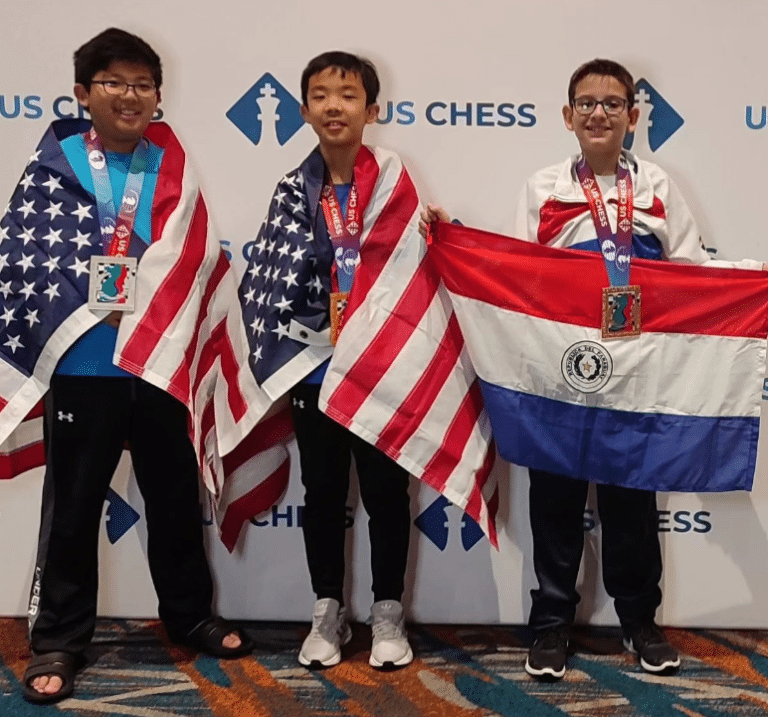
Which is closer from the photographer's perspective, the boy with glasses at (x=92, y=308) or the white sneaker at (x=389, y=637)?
the boy with glasses at (x=92, y=308)

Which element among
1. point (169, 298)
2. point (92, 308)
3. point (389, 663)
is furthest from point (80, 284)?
point (389, 663)

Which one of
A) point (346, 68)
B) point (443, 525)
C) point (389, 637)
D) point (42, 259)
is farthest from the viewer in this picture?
point (443, 525)

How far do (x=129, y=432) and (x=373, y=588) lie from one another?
743 mm

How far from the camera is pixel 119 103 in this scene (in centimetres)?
209

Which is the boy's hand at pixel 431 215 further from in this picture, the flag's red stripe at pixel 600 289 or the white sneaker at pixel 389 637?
the white sneaker at pixel 389 637

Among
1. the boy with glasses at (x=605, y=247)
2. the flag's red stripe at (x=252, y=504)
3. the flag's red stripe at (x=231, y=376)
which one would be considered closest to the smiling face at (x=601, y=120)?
the boy with glasses at (x=605, y=247)

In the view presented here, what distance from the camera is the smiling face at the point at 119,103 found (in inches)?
82.2

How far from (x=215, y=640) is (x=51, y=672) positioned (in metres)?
0.40

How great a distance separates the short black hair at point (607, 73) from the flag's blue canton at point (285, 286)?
0.71m

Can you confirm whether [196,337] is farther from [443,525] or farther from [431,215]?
[443,525]

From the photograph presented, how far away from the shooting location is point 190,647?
2363mm

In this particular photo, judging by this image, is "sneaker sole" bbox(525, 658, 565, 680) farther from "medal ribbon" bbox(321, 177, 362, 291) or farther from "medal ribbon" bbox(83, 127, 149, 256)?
"medal ribbon" bbox(83, 127, 149, 256)

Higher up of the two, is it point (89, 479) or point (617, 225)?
point (617, 225)

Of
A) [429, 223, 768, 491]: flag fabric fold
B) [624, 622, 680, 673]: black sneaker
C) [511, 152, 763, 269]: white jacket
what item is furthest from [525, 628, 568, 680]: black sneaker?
[511, 152, 763, 269]: white jacket
